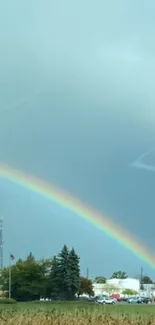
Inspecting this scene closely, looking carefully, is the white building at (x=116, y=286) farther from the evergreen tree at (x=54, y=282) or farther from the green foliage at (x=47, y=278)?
the evergreen tree at (x=54, y=282)

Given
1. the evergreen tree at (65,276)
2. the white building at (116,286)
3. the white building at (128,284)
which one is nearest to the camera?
the evergreen tree at (65,276)

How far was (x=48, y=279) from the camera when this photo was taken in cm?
8700

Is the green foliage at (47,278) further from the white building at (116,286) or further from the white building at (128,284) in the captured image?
the white building at (128,284)

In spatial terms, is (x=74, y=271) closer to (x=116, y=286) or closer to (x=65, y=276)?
(x=65, y=276)

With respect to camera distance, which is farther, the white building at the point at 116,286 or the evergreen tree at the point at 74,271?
the white building at the point at 116,286

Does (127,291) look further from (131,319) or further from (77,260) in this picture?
(131,319)

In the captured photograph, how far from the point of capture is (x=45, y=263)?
310 ft

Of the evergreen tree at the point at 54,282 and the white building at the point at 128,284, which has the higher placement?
the white building at the point at 128,284

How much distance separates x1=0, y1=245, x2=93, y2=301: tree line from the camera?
83625 millimetres

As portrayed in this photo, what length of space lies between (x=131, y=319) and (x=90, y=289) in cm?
8655

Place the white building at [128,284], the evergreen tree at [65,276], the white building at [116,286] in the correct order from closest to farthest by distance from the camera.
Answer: the evergreen tree at [65,276]
the white building at [116,286]
the white building at [128,284]

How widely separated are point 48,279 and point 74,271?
5131 mm

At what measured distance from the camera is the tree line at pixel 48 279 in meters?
83.6

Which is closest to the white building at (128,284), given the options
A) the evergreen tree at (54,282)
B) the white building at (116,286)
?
the white building at (116,286)
